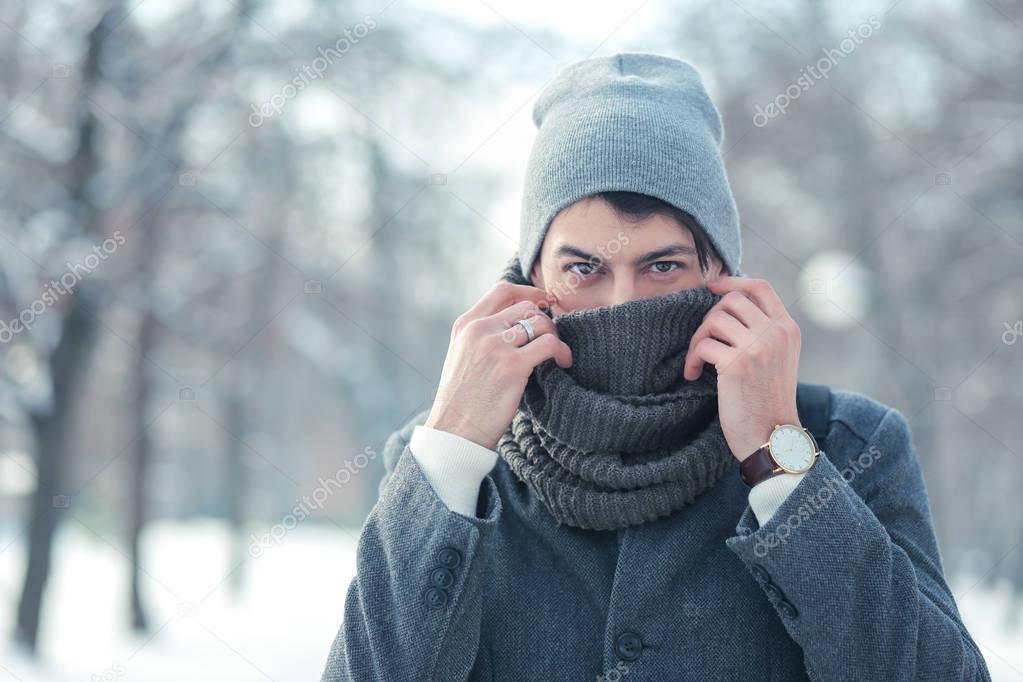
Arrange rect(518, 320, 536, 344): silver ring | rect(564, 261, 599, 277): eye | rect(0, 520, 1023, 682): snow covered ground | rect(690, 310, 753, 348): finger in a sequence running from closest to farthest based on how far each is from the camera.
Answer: rect(690, 310, 753, 348): finger < rect(518, 320, 536, 344): silver ring < rect(564, 261, 599, 277): eye < rect(0, 520, 1023, 682): snow covered ground

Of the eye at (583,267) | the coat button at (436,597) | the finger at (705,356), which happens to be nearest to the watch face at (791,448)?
the finger at (705,356)

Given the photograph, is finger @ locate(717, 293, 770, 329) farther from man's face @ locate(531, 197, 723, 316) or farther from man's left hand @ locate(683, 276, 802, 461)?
man's face @ locate(531, 197, 723, 316)

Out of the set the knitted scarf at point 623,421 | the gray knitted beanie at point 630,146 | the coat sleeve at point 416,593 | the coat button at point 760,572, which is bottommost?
the coat sleeve at point 416,593

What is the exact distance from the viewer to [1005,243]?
1234 cm

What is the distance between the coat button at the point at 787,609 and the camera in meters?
1.79

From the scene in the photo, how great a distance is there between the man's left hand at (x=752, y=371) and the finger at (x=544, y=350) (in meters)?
0.28

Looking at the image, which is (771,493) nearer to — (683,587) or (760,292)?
(683,587)

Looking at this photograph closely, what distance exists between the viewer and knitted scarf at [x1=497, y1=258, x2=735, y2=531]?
201 cm

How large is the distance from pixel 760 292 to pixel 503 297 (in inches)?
20.7

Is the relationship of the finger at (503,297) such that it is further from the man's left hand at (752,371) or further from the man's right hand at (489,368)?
the man's left hand at (752,371)

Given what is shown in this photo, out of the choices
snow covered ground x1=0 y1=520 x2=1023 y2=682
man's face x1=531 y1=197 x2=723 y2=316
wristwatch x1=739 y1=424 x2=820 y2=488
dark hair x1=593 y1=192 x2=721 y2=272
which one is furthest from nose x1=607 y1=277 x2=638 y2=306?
snow covered ground x1=0 y1=520 x2=1023 y2=682

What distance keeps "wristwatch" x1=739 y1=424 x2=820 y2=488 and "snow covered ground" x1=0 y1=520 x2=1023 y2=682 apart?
5.07m

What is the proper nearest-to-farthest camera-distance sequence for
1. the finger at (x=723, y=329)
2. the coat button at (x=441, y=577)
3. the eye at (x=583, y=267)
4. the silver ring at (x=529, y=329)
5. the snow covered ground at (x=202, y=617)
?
the coat button at (x=441, y=577)
the finger at (x=723, y=329)
the silver ring at (x=529, y=329)
the eye at (x=583, y=267)
the snow covered ground at (x=202, y=617)

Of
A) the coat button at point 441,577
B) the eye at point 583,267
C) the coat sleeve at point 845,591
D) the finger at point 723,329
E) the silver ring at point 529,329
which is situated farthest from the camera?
the eye at point 583,267
